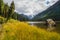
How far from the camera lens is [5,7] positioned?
70.4ft

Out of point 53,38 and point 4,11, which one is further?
point 4,11

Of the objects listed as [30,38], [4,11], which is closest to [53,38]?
[30,38]

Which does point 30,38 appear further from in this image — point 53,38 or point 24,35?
point 53,38

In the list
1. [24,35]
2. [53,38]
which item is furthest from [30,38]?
[53,38]

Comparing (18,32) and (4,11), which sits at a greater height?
(4,11)

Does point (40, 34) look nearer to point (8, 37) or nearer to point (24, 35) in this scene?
point (24, 35)

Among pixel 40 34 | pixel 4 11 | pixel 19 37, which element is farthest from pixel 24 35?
pixel 4 11

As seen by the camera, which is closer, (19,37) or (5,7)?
(19,37)

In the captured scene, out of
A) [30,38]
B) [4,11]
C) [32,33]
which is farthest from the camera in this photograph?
[4,11]

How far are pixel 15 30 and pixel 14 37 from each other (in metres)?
0.73

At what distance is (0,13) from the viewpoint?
21531 mm

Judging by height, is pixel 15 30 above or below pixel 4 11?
below

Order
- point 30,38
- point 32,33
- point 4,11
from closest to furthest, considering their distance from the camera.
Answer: point 30,38 < point 32,33 < point 4,11

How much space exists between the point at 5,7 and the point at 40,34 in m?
15.8
